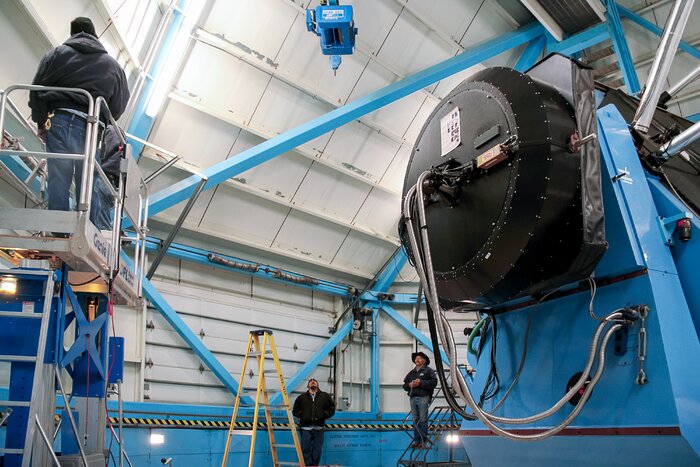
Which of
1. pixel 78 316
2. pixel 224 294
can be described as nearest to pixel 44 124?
pixel 78 316

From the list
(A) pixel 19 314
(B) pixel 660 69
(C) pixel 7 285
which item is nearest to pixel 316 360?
(C) pixel 7 285

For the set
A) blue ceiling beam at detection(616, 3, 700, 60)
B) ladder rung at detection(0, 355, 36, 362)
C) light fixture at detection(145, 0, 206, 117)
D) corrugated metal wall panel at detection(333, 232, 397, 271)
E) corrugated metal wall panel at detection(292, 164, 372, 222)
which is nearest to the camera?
ladder rung at detection(0, 355, 36, 362)

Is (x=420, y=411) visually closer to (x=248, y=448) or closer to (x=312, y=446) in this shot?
(x=312, y=446)

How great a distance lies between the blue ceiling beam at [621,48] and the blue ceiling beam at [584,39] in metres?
0.13

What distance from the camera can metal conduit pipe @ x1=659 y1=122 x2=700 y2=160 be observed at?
120 inches

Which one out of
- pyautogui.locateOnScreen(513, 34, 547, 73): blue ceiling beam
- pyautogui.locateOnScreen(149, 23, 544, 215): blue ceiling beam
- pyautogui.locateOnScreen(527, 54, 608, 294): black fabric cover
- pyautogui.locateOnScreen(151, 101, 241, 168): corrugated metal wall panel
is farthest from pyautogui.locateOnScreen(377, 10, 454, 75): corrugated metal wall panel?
pyautogui.locateOnScreen(527, 54, 608, 294): black fabric cover

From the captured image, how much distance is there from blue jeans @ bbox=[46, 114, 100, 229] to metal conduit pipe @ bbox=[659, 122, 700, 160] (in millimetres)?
3548

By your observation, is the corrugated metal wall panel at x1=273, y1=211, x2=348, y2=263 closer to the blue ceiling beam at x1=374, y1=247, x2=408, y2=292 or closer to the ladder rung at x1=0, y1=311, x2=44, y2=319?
the blue ceiling beam at x1=374, y1=247, x2=408, y2=292

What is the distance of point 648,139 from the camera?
3.31 meters

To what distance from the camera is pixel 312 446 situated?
9.90 metres

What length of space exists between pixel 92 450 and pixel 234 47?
568cm

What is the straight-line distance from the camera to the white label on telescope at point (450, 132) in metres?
3.41

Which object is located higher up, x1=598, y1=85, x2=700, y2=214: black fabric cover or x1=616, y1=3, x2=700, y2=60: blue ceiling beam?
x1=616, y1=3, x2=700, y2=60: blue ceiling beam

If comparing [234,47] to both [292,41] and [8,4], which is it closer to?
[292,41]
